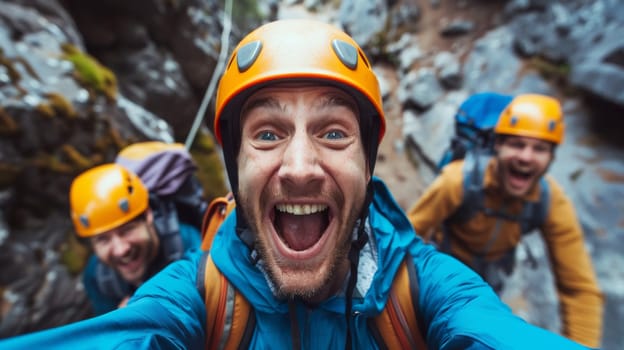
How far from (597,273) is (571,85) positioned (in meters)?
6.07

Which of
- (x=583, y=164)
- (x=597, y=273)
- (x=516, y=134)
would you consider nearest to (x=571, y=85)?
(x=583, y=164)

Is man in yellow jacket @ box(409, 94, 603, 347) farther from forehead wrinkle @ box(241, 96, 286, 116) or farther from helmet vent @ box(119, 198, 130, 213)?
helmet vent @ box(119, 198, 130, 213)

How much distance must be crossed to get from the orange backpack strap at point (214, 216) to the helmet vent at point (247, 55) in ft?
3.07

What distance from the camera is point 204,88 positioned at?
9484mm

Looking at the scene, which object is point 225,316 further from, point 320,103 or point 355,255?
point 320,103

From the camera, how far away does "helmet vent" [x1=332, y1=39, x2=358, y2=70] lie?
167 cm

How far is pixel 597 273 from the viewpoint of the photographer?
6078 millimetres

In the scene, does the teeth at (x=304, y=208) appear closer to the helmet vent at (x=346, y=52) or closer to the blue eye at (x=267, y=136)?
the blue eye at (x=267, y=136)

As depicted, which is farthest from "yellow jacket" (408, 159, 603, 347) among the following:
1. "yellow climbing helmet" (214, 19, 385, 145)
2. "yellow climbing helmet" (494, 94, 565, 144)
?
"yellow climbing helmet" (214, 19, 385, 145)

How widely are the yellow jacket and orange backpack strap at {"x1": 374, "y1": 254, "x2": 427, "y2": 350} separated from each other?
6.39ft

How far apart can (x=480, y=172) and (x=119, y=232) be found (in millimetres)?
3942

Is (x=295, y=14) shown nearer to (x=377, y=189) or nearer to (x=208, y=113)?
(x=208, y=113)

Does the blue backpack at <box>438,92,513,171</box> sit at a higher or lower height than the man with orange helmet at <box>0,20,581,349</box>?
higher

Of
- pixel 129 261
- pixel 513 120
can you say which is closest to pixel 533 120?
pixel 513 120
